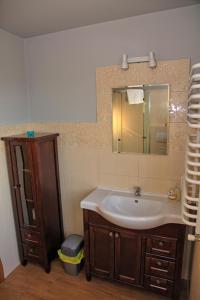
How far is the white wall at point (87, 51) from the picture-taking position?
1.71 meters

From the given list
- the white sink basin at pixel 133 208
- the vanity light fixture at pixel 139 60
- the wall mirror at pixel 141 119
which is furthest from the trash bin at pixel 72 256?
the vanity light fixture at pixel 139 60

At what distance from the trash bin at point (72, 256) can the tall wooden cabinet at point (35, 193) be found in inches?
7.2

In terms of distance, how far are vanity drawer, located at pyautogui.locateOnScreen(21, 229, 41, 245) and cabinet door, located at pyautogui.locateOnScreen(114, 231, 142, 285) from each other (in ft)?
2.85

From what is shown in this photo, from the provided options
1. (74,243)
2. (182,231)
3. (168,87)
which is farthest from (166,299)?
(168,87)

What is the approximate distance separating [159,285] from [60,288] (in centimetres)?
96

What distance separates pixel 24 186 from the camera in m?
2.18

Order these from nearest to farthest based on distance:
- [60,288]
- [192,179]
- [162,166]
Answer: [192,179]
[162,166]
[60,288]

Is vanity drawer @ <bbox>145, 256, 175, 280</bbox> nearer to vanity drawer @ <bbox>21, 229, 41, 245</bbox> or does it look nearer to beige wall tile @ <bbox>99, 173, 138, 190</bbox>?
beige wall tile @ <bbox>99, 173, 138, 190</bbox>

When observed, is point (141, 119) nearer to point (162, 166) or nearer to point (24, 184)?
point (162, 166)

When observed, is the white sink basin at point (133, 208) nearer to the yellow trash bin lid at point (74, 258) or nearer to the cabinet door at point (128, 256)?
the cabinet door at point (128, 256)

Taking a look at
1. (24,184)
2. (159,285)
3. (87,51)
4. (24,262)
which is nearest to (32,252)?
(24,262)

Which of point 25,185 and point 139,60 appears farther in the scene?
point 25,185

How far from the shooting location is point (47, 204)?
2195 mm

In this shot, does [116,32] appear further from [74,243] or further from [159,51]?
[74,243]
